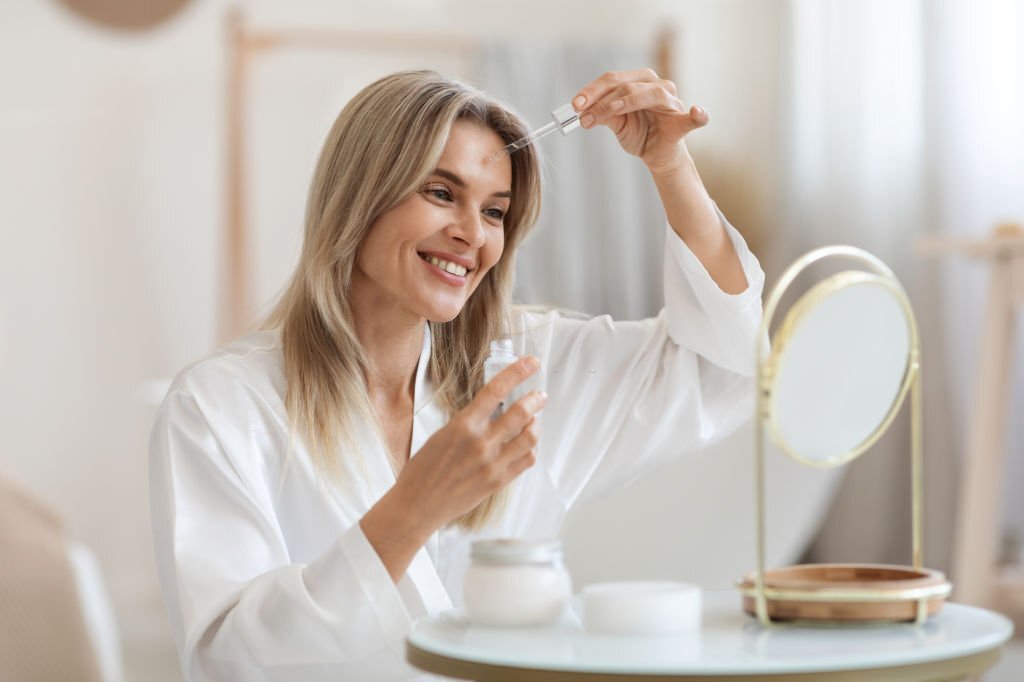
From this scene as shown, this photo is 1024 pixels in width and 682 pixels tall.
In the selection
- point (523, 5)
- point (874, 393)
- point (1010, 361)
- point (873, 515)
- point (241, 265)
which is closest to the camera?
point (874, 393)

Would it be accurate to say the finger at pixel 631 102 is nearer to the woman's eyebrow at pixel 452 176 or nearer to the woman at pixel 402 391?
the woman at pixel 402 391

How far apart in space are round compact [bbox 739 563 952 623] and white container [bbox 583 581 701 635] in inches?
2.4

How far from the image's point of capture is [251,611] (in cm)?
111

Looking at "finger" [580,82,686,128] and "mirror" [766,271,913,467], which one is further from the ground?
"finger" [580,82,686,128]

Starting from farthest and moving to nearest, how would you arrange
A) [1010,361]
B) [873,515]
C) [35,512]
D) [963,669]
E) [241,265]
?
1. [241,265]
2. [873,515]
3. [1010,361]
4. [35,512]
5. [963,669]

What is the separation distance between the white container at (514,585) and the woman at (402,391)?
71 mm

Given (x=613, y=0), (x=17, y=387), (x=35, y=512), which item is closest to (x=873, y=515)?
(x=613, y=0)

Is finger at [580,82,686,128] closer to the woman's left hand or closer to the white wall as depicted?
the woman's left hand

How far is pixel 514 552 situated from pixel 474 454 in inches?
3.5

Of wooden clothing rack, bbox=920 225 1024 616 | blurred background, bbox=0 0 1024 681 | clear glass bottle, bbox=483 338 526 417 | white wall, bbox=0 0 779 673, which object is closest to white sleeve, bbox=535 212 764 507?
clear glass bottle, bbox=483 338 526 417

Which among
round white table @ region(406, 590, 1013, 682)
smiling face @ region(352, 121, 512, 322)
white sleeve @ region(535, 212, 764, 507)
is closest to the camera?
round white table @ region(406, 590, 1013, 682)

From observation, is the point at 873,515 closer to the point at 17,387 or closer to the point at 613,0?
the point at 613,0

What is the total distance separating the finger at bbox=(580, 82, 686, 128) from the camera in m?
1.33

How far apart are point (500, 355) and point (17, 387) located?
2.98 metres
